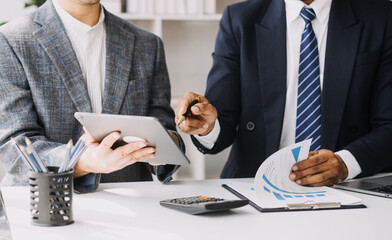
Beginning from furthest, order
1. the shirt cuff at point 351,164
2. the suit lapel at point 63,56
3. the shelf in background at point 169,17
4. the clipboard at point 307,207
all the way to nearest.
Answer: the shelf in background at point 169,17, the suit lapel at point 63,56, the shirt cuff at point 351,164, the clipboard at point 307,207

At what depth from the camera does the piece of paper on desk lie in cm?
125

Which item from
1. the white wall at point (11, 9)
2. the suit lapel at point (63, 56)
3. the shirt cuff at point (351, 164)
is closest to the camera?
the shirt cuff at point (351, 164)

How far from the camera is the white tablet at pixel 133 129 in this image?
120 centimetres

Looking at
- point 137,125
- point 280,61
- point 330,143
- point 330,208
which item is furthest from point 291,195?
point 280,61

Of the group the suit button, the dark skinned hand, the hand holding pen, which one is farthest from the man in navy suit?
the dark skinned hand

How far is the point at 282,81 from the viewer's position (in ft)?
6.03

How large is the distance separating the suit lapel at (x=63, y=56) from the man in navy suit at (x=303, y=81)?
0.44 m

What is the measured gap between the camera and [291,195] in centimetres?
131

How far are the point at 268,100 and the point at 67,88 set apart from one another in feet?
2.40

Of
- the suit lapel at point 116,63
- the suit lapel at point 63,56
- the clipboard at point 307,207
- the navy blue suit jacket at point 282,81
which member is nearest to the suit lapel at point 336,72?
the navy blue suit jacket at point 282,81

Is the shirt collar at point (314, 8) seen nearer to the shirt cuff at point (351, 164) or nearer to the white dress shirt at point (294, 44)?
the white dress shirt at point (294, 44)

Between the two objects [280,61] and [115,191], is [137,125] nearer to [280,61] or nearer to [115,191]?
[115,191]

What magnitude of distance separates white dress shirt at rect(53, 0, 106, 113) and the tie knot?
768 millimetres

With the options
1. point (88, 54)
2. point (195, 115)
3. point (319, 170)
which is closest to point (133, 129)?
point (195, 115)
